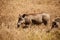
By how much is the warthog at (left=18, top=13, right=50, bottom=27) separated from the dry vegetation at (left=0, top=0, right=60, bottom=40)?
0.34 meters

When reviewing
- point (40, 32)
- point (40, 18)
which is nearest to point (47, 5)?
point (40, 18)

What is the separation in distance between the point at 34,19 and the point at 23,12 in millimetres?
1479

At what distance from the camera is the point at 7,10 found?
11875 millimetres

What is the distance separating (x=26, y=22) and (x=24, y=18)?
0.57 feet

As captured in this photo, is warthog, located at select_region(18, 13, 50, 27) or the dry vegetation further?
warthog, located at select_region(18, 13, 50, 27)

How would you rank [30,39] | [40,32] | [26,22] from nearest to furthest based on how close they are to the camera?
[30,39] → [40,32] → [26,22]

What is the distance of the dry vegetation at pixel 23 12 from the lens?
806 cm

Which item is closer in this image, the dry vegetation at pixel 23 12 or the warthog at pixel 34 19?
the dry vegetation at pixel 23 12

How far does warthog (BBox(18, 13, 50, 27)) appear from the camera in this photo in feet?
32.6

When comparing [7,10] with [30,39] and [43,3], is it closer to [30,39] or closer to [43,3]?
[43,3]

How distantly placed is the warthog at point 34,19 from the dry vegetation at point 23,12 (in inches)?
13.3

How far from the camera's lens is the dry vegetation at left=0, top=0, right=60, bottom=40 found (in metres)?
8.06

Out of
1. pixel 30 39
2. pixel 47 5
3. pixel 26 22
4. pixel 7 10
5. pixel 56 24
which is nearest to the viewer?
pixel 30 39

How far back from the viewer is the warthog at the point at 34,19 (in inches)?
391
